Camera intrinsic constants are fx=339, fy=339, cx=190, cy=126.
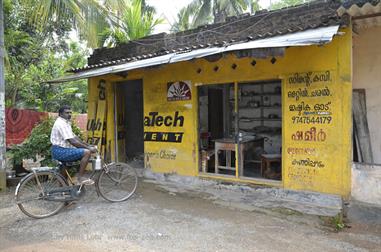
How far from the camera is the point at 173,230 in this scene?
184 inches

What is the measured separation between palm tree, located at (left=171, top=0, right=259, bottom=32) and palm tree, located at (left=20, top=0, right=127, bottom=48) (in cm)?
1433

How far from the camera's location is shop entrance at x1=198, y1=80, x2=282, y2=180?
705 cm

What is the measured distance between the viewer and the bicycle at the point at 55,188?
207 inches

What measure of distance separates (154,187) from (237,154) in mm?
1911

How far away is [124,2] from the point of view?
8391 mm

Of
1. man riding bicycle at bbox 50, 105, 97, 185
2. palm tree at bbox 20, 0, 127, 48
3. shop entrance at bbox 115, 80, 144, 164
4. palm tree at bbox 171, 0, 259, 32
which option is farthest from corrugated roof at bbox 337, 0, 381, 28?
palm tree at bbox 171, 0, 259, 32

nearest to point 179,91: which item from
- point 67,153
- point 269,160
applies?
point 269,160

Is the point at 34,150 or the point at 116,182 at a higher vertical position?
the point at 34,150

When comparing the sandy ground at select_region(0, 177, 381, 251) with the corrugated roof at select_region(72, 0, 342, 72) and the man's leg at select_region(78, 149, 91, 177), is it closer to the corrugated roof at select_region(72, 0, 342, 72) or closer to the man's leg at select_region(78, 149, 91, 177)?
the man's leg at select_region(78, 149, 91, 177)

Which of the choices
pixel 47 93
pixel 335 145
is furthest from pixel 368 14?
pixel 47 93

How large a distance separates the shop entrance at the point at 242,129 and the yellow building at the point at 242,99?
0.09 feet

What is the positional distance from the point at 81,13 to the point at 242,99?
4772mm

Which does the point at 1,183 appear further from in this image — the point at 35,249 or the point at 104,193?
the point at 35,249

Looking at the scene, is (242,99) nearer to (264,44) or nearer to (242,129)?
(242,129)
